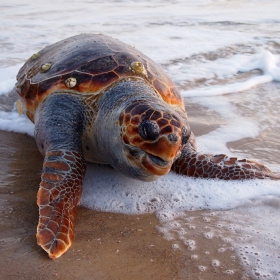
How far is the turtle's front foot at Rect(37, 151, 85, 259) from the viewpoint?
85.0 inches

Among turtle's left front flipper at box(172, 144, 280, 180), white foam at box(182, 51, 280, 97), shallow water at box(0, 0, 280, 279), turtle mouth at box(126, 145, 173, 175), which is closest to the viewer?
turtle mouth at box(126, 145, 173, 175)

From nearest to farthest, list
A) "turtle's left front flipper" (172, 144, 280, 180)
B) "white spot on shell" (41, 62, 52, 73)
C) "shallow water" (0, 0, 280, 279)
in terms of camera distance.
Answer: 1. "shallow water" (0, 0, 280, 279)
2. "turtle's left front flipper" (172, 144, 280, 180)
3. "white spot on shell" (41, 62, 52, 73)

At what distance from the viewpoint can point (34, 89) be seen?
336 centimetres

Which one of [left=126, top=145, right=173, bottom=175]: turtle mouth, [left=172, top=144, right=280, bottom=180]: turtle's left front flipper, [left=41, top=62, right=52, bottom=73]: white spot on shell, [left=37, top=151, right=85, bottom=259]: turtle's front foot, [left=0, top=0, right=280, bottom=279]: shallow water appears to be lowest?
[left=0, top=0, right=280, bottom=279]: shallow water

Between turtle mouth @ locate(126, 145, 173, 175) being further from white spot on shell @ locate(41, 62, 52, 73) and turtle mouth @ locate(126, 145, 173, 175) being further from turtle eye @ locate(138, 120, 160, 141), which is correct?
white spot on shell @ locate(41, 62, 52, 73)

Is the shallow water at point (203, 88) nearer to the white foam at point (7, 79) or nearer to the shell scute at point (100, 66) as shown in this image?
the white foam at point (7, 79)

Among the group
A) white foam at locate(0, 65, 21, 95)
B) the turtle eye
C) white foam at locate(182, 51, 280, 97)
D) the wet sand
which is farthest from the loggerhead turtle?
white foam at locate(182, 51, 280, 97)

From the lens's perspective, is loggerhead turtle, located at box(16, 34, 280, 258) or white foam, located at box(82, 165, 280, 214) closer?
loggerhead turtle, located at box(16, 34, 280, 258)

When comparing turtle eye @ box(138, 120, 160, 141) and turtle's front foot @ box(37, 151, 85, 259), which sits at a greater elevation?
turtle eye @ box(138, 120, 160, 141)

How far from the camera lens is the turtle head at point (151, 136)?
2150 mm

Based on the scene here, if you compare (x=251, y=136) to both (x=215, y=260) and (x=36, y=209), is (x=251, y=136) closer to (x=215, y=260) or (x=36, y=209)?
(x=215, y=260)

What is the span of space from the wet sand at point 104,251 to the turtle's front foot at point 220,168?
0.47 m

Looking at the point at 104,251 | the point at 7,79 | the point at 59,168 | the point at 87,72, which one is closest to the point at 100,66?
the point at 87,72

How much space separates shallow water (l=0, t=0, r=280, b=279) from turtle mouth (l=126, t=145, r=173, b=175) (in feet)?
1.36
